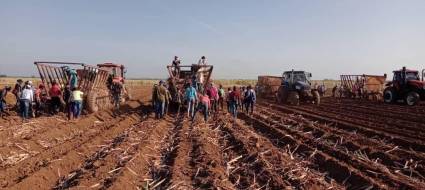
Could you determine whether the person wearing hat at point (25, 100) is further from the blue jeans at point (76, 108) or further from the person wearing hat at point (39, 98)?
the person wearing hat at point (39, 98)

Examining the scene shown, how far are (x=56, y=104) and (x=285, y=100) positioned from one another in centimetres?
1302

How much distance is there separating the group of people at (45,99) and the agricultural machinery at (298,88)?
11.8m

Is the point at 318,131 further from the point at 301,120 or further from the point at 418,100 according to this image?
the point at 418,100

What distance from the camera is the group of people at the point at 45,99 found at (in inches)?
590

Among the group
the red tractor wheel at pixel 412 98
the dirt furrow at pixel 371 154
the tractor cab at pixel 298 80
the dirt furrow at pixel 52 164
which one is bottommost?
the dirt furrow at pixel 52 164

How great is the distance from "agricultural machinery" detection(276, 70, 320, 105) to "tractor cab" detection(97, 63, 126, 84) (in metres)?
8.26

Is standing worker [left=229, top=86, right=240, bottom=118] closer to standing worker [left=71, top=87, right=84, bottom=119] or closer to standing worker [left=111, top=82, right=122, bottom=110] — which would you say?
standing worker [left=71, top=87, right=84, bottom=119]

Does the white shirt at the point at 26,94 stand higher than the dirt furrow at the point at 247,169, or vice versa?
the white shirt at the point at 26,94

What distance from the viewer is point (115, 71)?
23.0 m

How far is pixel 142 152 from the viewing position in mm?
9648

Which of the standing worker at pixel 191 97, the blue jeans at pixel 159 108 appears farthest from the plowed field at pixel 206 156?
the standing worker at pixel 191 97

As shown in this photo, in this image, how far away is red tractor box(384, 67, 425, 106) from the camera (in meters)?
24.5

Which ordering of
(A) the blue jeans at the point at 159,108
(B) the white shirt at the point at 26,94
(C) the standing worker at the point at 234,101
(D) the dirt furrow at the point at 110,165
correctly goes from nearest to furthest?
(D) the dirt furrow at the point at 110,165, (B) the white shirt at the point at 26,94, (A) the blue jeans at the point at 159,108, (C) the standing worker at the point at 234,101

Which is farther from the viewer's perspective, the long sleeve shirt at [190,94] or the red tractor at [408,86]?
the red tractor at [408,86]
